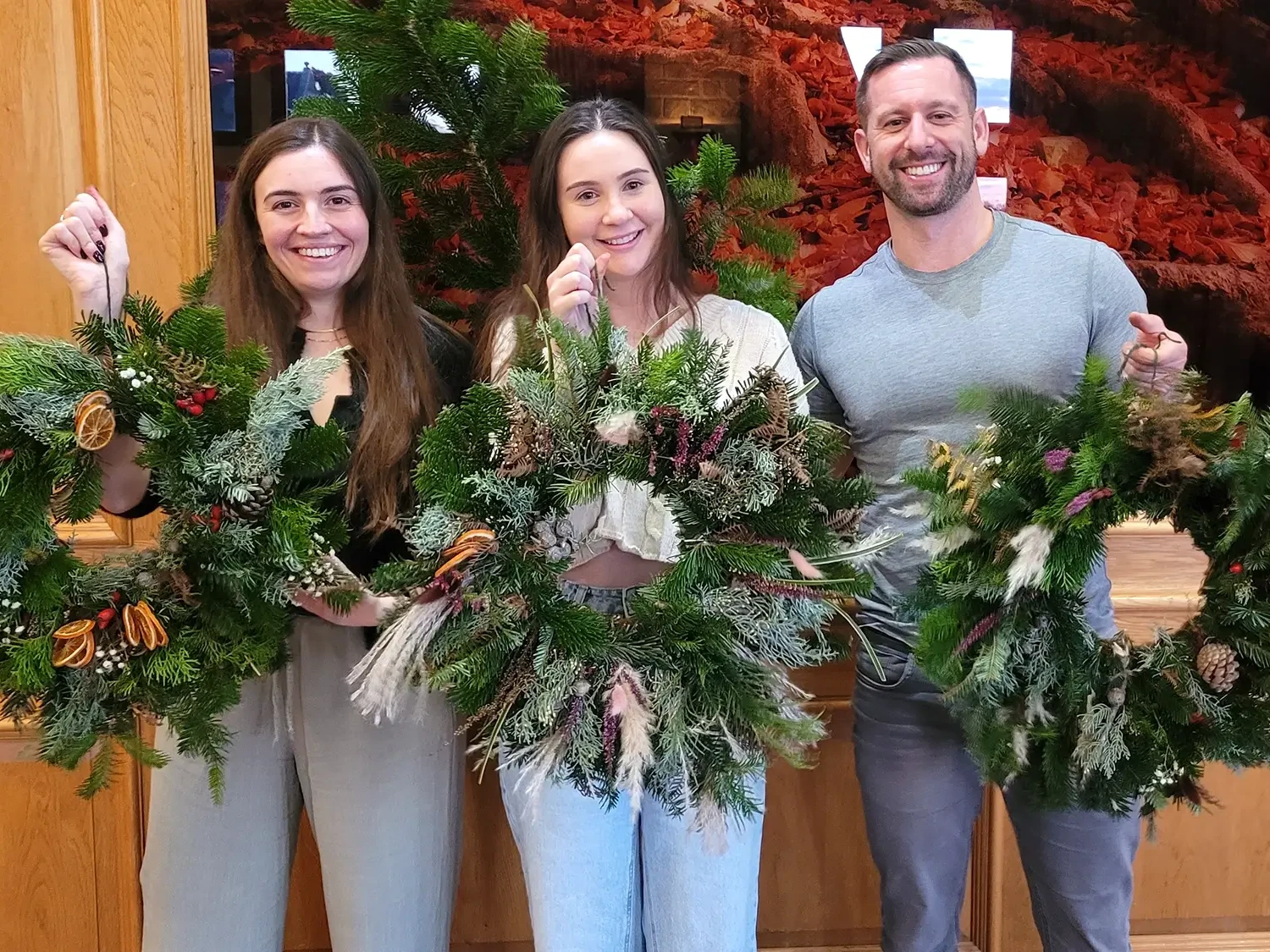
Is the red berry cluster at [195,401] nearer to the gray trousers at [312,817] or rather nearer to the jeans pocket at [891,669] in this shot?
the gray trousers at [312,817]

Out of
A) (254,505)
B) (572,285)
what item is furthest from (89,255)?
(572,285)

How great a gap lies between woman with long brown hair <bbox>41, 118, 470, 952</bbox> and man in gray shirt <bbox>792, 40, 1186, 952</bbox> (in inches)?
25.3

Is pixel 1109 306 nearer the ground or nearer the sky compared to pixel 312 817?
nearer the sky

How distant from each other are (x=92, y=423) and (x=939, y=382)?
43.5 inches

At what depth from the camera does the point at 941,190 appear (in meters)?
1.55

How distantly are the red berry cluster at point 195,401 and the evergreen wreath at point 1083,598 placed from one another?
2.75 feet

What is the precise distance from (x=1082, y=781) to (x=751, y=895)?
1.44ft

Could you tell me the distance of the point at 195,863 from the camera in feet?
4.50

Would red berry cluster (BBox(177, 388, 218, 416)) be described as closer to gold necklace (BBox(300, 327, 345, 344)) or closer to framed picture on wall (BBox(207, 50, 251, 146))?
gold necklace (BBox(300, 327, 345, 344))

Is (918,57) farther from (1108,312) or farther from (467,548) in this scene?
(467,548)

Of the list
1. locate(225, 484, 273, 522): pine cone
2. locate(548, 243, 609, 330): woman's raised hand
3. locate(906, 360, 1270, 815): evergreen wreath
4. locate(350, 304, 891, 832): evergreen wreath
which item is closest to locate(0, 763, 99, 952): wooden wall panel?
locate(225, 484, 273, 522): pine cone

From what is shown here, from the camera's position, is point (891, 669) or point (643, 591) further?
point (891, 669)

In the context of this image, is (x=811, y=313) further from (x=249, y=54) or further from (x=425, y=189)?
(x=249, y=54)

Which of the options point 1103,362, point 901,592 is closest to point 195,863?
point 901,592
